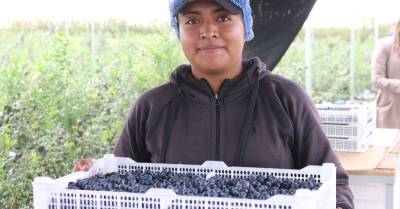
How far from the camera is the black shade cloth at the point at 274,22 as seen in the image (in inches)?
132

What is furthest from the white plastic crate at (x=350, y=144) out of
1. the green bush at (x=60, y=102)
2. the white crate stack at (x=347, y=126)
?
the green bush at (x=60, y=102)

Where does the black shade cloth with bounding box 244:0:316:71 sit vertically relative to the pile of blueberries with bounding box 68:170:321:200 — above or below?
above

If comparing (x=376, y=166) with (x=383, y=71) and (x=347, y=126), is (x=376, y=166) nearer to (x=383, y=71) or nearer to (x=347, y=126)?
(x=347, y=126)

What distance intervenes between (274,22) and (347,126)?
0.82 meters

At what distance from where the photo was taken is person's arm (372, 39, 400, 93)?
5395mm

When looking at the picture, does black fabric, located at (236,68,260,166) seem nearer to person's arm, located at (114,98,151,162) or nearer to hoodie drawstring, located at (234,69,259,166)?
hoodie drawstring, located at (234,69,259,166)

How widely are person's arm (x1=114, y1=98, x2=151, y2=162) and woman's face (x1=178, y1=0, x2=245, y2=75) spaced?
293 mm

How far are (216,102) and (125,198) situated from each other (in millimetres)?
745

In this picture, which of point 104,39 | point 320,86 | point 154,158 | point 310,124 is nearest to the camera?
point 310,124

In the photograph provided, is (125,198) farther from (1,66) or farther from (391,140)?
(1,66)

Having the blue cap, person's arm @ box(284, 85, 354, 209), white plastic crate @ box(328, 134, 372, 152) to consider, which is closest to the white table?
white plastic crate @ box(328, 134, 372, 152)

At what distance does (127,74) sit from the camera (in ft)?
19.9

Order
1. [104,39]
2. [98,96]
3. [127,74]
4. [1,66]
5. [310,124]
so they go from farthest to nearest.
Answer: [104,39], [127,74], [98,96], [1,66], [310,124]

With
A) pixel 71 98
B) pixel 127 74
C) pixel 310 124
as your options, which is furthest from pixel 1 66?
pixel 310 124
